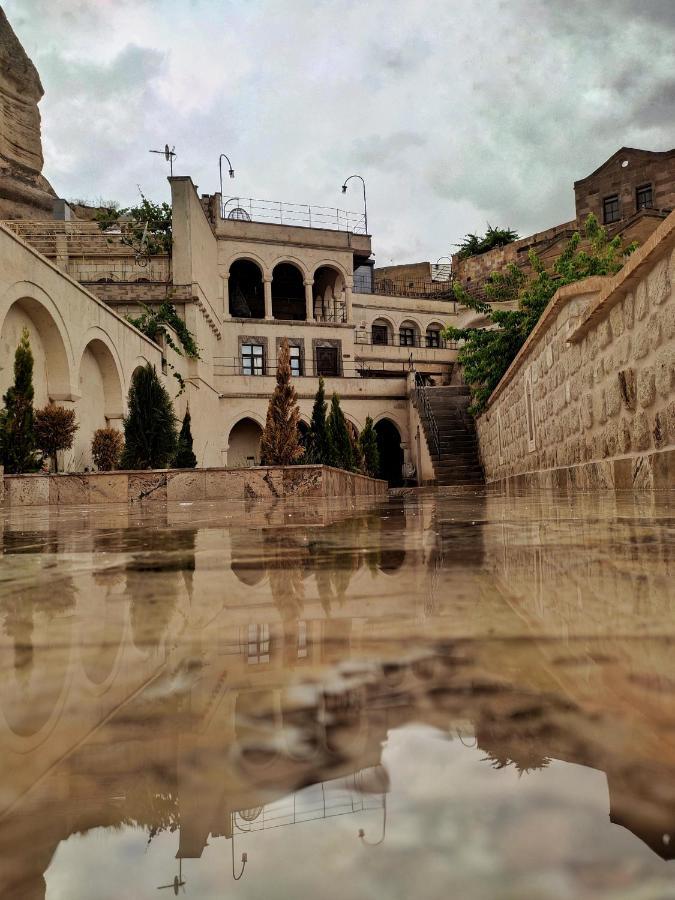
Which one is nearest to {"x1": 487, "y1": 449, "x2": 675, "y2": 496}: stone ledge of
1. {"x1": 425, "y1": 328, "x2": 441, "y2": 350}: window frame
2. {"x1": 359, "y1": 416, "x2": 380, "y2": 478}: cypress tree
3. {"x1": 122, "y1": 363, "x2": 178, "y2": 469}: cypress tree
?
{"x1": 122, "y1": 363, "x2": 178, "y2": 469}: cypress tree

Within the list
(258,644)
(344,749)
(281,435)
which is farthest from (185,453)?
(344,749)

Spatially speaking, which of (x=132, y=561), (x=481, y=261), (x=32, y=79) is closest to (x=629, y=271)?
(x=132, y=561)

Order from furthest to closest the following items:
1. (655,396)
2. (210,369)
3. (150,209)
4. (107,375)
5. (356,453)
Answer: (210,369), (150,209), (356,453), (107,375), (655,396)

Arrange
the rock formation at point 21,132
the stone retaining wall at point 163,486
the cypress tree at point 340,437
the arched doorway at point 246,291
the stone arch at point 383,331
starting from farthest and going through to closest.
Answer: the rock formation at point 21,132 → the stone arch at point 383,331 → the arched doorway at point 246,291 → the cypress tree at point 340,437 → the stone retaining wall at point 163,486

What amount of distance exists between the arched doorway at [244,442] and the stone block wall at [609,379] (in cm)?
1640

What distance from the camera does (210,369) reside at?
20578 mm

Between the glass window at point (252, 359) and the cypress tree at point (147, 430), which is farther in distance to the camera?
the glass window at point (252, 359)

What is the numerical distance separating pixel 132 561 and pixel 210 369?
1992 cm

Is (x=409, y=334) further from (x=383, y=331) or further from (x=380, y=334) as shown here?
(x=380, y=334)

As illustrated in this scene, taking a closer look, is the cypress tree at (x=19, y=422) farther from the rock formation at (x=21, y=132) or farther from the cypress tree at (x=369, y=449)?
the rock formation at (x=21, y=132)

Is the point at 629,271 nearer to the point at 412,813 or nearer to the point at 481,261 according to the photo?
the point at 412,813

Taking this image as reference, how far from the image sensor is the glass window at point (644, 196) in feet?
95.5

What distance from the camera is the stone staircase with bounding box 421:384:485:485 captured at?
1580 cm

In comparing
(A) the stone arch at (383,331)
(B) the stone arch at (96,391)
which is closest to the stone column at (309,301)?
(A) the stone arch at (383,331)
